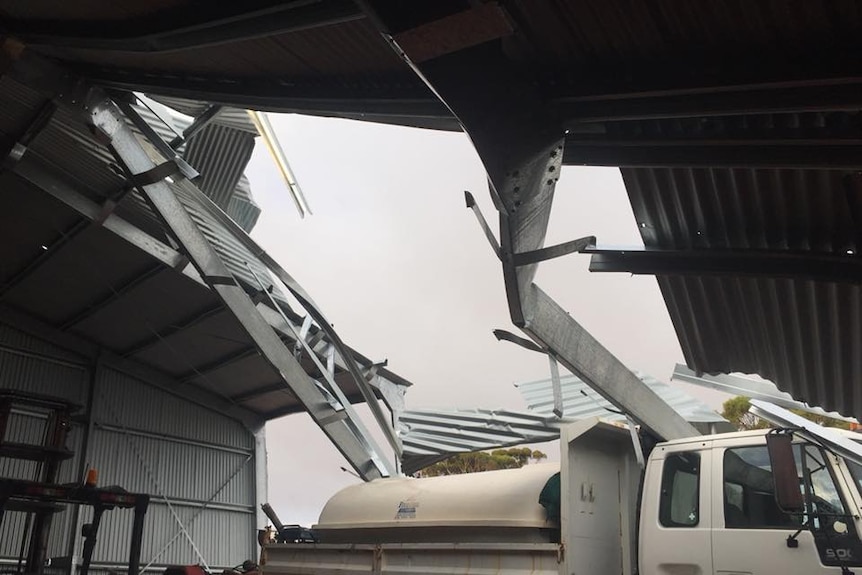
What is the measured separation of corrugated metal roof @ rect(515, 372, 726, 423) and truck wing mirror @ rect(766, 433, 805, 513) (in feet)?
8.11

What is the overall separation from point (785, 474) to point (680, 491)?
3.77ft

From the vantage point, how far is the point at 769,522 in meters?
5.04

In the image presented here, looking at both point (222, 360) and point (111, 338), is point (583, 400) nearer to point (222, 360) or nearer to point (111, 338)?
point (222, 360)

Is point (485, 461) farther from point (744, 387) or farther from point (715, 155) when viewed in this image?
point (715, 155)

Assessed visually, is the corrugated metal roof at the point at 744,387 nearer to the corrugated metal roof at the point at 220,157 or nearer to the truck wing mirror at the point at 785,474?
the truck wing mirror at the point at 785,474

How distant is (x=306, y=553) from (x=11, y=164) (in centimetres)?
760

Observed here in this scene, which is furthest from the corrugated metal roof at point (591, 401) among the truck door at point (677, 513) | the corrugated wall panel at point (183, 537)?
the corrugated wall panel at point (183, 537)

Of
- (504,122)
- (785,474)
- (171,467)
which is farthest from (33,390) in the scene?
(785,474)

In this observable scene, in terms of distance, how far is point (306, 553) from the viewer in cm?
751

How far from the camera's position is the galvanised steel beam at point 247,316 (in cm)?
919

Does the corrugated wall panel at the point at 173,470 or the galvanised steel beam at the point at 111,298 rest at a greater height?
the galvanised steel beam at the point at 111,298

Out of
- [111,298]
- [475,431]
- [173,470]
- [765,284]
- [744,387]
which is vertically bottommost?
[173,470]

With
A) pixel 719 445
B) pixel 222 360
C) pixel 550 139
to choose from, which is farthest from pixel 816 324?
pixel 222 360

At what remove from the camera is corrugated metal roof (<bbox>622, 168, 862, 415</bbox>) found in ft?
18.1
